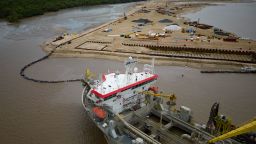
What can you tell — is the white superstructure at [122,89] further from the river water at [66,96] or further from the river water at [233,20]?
the river water at [233,20]

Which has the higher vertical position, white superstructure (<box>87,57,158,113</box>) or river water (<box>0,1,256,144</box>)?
white superstructure (<box>87,57,158,113</box>)

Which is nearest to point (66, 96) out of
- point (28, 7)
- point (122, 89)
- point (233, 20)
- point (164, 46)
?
point (122, 89)

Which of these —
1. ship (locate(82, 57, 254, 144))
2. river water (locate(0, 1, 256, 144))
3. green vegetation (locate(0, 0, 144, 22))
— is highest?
green vegetation (locate(0, 0, 144, 22))

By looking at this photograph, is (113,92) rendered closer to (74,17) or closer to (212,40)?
(212,40)

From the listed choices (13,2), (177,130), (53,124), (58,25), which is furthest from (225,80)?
(13,2)

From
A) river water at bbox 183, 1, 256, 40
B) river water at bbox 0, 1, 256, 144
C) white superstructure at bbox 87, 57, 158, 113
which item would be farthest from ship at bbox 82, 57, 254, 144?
river water at bbox 183, 1, 256, 40

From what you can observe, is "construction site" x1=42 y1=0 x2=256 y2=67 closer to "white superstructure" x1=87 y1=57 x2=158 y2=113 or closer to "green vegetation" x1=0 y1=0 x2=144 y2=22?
"white superstructure" x1=87 y1=57 x2=158 y2=113
